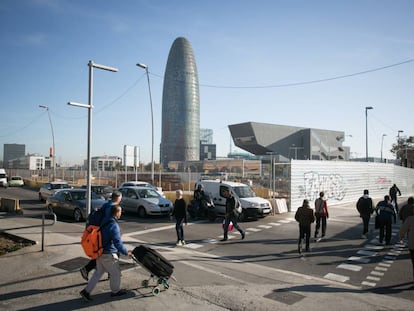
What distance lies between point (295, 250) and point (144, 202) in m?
8.73

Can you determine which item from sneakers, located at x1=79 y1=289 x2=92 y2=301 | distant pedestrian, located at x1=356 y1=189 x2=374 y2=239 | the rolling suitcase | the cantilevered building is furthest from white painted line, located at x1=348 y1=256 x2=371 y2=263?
the cantilevered building

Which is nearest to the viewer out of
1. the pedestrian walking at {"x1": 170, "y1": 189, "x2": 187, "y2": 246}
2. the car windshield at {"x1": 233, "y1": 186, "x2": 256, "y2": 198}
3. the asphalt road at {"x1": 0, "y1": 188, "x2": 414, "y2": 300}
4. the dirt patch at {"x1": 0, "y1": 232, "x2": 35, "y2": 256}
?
the asphalt road at {"x1": 0, "y1": 188, "x2": 414, "y2": 300}

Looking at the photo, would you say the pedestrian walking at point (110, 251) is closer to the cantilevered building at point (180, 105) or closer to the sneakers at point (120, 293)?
the sneakers at point (120, 293)

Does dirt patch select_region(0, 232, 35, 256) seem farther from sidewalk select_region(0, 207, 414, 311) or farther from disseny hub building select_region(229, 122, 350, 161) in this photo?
disseny hub building select_region(229, 122, 350, 161)

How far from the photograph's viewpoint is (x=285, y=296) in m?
6.20

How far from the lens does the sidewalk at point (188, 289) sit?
5617 mm

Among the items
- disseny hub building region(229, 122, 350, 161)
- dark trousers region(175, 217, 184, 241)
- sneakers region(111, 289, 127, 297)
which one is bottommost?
sneakers region(111, 289, 127, 297)

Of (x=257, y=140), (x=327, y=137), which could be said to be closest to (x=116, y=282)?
(x=257, y=140)

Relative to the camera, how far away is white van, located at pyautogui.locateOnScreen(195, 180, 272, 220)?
1602 centimetres

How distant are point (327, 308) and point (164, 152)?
16110 cm

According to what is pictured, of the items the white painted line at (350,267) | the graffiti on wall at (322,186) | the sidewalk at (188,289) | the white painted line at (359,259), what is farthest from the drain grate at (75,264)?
the graffiti on wall at (322,186)

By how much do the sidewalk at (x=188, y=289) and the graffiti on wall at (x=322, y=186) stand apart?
1411cm

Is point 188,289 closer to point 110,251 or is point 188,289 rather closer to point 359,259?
point 110,251

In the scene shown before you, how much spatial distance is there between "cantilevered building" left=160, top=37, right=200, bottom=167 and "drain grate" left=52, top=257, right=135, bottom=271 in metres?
147
